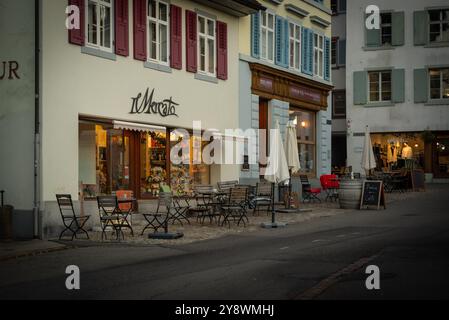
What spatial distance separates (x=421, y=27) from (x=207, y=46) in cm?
2058

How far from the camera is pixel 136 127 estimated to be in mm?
18188

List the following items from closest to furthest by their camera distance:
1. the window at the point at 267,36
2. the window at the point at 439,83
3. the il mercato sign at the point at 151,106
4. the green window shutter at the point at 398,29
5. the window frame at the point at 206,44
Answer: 1. the il mercato sign at the point at 151,106
2. the window frame at the point at 206,44
3. the window at the point at 267,36
4. the window at the point at 439,83
5. the green window shutter at the point at 398,29

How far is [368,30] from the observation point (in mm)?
39656

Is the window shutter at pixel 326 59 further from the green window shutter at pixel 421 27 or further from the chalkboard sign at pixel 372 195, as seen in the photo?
the chalkboard sign at pixel 372 195

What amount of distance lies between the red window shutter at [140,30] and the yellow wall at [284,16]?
Result: 5701 millimetres

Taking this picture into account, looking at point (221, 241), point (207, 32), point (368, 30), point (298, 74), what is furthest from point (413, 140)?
point (221, 241)

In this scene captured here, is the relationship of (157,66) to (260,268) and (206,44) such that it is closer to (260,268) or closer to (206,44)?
(206,44)

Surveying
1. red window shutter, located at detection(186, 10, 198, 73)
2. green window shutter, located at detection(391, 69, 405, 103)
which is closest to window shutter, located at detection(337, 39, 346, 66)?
green window shutter, located at detection(391, 69, 405, 103)

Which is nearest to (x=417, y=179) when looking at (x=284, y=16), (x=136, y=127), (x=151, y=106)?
(x=284, y=16)

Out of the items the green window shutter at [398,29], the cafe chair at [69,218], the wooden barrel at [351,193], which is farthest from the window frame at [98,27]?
the green window shutter at [398,29]

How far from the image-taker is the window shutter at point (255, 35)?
2439 centimetres

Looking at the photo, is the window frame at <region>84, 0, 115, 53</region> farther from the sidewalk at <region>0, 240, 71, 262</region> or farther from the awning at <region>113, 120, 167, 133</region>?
the sidewalk at <region>0, 240, 71, 262</region>

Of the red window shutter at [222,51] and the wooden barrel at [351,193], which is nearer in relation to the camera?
the red window shutter at [222,51]

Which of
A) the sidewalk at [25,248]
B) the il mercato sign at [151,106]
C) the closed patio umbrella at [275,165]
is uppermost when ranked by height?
the il mercato sign at [151,106]
